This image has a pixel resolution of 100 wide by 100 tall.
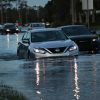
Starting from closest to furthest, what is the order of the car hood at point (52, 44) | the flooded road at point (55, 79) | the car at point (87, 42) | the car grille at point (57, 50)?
the flooded road at point (55, 79) < the car grille at point (57, 50) < the car hood at point (52, 44) < the car at point (87, 42)

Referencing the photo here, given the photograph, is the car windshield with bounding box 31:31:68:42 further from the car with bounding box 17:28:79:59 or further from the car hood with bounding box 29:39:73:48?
the car hood with bounding box 29:39:73:48

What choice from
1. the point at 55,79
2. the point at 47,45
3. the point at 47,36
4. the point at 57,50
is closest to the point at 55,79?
the point at 55,79

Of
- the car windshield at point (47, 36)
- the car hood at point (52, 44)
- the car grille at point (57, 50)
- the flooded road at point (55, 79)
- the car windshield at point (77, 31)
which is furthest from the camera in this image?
the car windshield at point (77, 31)

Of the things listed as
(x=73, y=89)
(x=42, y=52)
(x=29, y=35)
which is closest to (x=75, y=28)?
(x=29, y=35)

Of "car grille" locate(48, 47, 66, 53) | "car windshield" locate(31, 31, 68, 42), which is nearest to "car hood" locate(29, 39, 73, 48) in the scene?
"car grille" locate(48, 47, 66, 53)

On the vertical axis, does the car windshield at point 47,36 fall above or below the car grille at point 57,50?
above

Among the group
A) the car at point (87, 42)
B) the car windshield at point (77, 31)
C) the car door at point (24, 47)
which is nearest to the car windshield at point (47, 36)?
the car door at point (24, 47)

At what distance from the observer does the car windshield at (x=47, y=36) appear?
2297 centimetres

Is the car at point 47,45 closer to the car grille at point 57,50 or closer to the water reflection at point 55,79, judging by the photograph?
the car grille at point 57,50

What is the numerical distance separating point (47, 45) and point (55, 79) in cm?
782

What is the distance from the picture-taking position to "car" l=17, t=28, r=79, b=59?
21625 mm

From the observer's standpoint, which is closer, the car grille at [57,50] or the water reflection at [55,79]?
the water reflection at [55,79]

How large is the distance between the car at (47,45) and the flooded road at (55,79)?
219cm

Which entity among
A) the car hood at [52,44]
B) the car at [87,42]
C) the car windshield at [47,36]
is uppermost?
the car windshield at [47,36]
